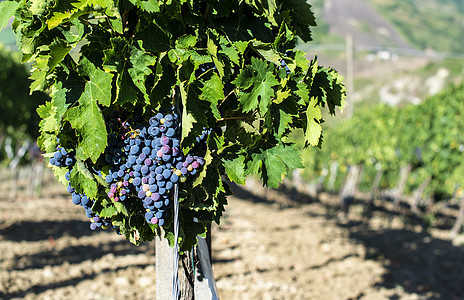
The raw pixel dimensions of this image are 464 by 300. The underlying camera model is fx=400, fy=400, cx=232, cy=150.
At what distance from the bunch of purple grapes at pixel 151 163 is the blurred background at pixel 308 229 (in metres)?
0.85

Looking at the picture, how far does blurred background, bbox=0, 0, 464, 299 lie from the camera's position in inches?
218

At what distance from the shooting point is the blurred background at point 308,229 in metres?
5.53

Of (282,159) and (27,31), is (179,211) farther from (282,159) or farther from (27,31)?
(27,31)

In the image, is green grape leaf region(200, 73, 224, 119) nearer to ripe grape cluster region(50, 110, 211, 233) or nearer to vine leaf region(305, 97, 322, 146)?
ripe grape cluster region(50, 110, 211, 233)

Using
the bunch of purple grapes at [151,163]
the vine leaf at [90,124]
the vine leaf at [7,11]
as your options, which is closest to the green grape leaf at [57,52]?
the vine leaf at [90,124]

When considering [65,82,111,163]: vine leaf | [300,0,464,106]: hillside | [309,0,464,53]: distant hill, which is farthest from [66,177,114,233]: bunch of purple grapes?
[309,0,464,53]: distant hill

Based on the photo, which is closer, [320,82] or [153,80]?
[153,80]

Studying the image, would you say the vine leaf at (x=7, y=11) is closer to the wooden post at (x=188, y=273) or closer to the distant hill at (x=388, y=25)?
the wooden post at (x=188, y=273)

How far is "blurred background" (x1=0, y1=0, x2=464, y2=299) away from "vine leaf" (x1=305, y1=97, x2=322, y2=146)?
1.41ft

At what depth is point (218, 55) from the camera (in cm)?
161

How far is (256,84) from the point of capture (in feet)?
5.20

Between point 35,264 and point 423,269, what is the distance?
6409 mm

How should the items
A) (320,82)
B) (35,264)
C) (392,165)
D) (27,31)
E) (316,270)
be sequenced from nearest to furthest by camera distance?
(27,31) → (320,82) → (35,264) → (316,270) → (392,165)

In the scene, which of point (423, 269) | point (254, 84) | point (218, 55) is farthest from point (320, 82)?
point (423, 269)
